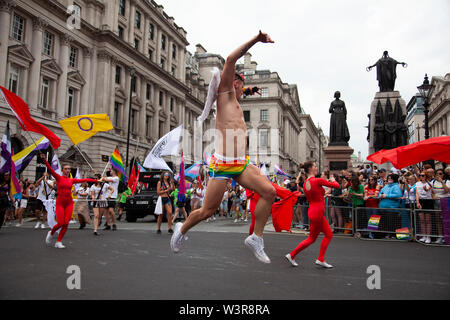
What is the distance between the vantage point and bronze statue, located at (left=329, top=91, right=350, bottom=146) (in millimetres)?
21375

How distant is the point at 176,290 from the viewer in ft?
11.6

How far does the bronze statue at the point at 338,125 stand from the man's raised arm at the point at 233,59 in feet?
59.1

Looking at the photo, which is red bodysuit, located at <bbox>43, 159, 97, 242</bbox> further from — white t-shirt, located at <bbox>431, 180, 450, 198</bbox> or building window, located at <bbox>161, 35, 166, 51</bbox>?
building window, located at <bbox>161, 35, 166, 51</bbox>

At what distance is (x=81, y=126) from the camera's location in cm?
939

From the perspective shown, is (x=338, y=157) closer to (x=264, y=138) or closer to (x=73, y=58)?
(x=73, y=58)

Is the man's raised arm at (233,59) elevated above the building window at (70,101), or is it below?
below

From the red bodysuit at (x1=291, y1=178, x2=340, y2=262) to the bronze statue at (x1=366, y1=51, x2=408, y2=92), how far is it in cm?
1706

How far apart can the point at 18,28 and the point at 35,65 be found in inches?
106

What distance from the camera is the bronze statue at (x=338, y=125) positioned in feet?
70.1

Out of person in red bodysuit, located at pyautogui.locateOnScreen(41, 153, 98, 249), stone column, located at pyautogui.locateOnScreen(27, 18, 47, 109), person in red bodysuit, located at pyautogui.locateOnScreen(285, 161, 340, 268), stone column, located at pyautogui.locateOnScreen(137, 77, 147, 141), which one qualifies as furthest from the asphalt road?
stone column, located at pyautogui.locateOnScreen(137, 77, 147, 141)

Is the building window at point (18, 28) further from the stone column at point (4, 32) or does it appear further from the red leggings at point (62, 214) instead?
the red leggings at point (62, 214)

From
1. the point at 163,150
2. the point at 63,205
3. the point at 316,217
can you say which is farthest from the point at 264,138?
the point at 316,217

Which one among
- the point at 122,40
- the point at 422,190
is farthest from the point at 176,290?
the point at 122,40

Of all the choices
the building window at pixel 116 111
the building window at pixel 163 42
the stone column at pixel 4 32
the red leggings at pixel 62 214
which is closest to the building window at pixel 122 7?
the building window at pixel 163 42
